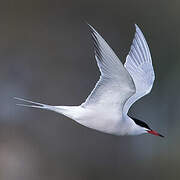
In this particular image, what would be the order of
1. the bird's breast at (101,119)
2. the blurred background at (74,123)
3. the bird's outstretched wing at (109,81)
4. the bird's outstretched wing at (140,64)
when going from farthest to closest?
the blurred background at (74,123) < the bird's outstretched wing at (140,64) < the bird's breast at (101,119) < the bird's outstretched wing at (109,81)

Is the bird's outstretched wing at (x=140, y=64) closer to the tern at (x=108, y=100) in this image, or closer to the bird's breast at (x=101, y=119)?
the tern at (x=108, y=100)

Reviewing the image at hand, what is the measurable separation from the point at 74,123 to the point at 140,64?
1.25 m

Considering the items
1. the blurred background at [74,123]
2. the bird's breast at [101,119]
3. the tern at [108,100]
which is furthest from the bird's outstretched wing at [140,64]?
the blurred background at [74,123]

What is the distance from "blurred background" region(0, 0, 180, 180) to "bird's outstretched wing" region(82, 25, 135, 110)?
4.49ft

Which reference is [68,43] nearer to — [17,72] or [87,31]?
Answer: [87,31]

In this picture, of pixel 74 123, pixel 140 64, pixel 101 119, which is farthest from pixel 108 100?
pixel 74 123

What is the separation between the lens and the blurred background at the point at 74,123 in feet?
9.75

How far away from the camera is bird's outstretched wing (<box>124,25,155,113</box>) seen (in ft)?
6.10

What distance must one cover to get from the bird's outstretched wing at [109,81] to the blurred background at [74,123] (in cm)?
137

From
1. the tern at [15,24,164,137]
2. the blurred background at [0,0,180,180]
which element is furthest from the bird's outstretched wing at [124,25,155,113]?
the blurred background at [0,0,180,180]

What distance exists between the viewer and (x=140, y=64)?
6.22 feet

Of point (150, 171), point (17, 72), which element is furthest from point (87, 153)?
point (17, 72)

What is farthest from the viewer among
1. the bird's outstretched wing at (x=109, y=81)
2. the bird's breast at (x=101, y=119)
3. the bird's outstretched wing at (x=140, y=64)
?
the bird's outstretched wing at (x=140, y=64)

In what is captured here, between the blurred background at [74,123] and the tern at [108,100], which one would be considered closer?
the tern at [108,100]
